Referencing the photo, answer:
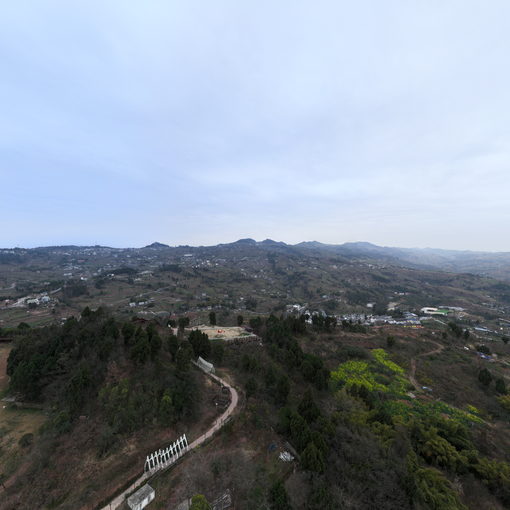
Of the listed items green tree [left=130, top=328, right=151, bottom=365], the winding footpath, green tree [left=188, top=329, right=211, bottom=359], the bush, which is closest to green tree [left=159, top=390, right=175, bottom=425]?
the winding footpath

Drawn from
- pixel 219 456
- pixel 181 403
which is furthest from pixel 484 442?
pixel 181 403

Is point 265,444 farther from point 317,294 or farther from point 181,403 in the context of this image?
point 317,294

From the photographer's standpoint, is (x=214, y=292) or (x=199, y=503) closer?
(x=199, y=503)

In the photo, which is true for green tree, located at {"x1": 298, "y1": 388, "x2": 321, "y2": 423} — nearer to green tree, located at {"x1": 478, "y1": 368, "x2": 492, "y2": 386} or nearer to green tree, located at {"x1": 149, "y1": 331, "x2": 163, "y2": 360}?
green tree, located at {"x1": 149, "y1": 331, "x2": 163, "y2": 360}

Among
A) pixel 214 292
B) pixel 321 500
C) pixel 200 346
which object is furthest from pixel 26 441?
pixel 214 292

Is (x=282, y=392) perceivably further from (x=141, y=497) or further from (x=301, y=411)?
(x=141, y=497)
